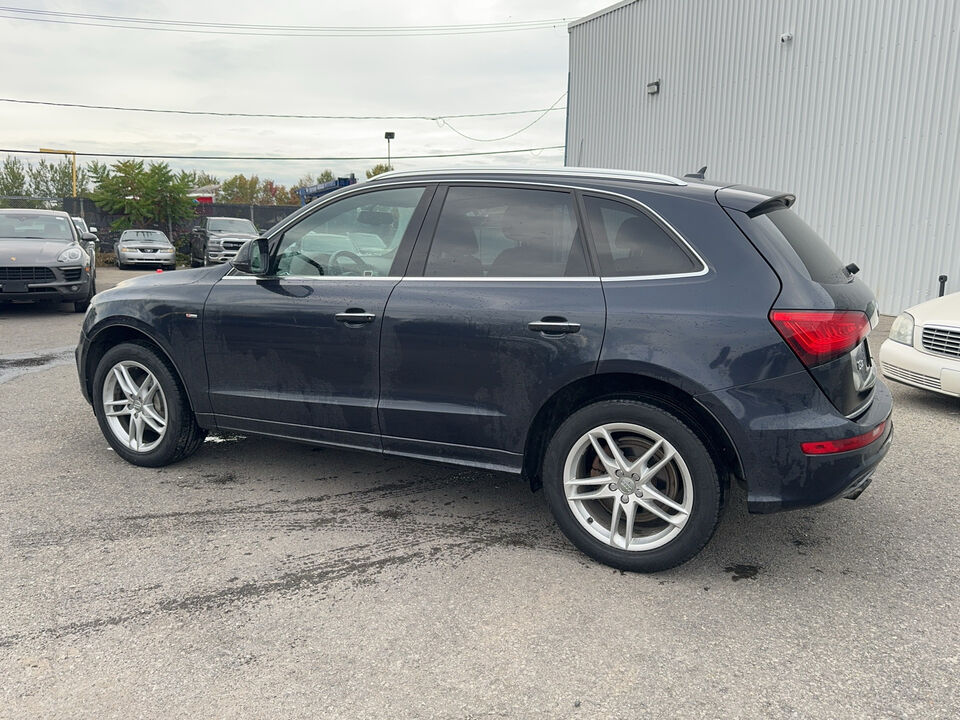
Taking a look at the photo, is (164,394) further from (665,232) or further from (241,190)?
(241,190)

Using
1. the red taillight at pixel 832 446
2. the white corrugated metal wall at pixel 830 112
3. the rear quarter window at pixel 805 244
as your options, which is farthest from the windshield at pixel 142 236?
the red taillight at pixel 832 446

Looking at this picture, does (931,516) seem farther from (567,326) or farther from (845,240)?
(845,240)

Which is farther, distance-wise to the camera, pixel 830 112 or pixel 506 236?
pixel 830 112

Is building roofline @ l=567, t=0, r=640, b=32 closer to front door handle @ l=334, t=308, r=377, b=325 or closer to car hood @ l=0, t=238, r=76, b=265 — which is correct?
car hood @ l=0, t=238, r=76, b=265

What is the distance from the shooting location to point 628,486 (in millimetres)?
3336

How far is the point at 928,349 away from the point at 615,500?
14.1 feet

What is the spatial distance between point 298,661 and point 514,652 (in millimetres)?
773

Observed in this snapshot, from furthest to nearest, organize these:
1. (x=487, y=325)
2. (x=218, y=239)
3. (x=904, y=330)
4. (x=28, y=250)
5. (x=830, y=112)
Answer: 1. (x=218, y=239)
2. (x=830, y=112)
3. (x=28, y=250)
4. (x=904, y=330)
5. (x=487, y=325)

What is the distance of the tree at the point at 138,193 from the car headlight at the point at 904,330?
102 feet

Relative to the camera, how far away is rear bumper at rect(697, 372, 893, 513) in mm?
3059

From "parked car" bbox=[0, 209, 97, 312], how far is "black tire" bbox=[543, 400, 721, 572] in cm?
1084

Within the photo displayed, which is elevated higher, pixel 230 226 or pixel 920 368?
pixel 230 226

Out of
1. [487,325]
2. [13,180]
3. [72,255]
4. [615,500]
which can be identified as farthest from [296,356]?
[13,180]

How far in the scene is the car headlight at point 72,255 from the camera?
38.9 feet
